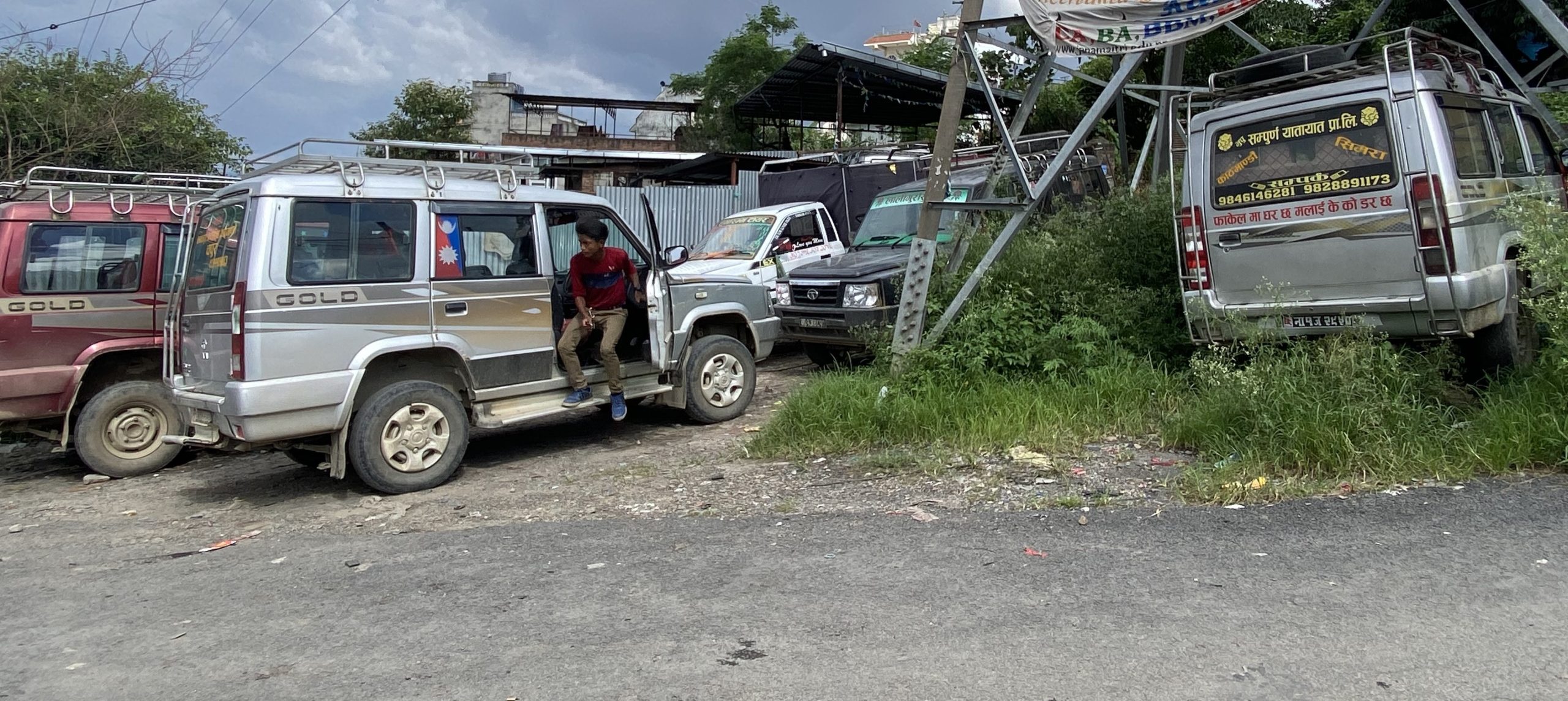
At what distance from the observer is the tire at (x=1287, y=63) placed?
6.75 meters

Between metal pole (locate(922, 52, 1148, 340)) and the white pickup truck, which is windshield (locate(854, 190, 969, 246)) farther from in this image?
metal pole (locate(922, 52, 1148, 340))

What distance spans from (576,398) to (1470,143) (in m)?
6.06

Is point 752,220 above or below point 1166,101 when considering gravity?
below

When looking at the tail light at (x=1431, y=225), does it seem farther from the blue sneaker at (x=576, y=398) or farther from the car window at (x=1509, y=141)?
the blue sneaker at (x=576, y=398)

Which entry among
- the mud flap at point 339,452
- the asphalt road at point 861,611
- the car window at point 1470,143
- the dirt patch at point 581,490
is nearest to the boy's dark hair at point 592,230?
the dirt patch at point 581,490

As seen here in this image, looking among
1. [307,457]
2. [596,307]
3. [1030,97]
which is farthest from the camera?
[1030,97]

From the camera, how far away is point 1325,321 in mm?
6180

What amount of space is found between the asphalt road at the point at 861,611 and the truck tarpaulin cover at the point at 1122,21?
3.95m

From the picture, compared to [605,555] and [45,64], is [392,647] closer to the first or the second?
[605,555]

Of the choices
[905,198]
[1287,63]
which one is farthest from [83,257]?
[1287,63]

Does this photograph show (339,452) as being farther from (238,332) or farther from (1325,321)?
(1325,321)

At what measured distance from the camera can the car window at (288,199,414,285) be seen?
19.7ft

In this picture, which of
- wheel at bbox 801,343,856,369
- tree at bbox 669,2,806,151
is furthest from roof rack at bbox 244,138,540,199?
tree at bbox 669,2,806,151

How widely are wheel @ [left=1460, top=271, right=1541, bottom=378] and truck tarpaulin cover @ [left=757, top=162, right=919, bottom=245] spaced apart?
8.64 meters
